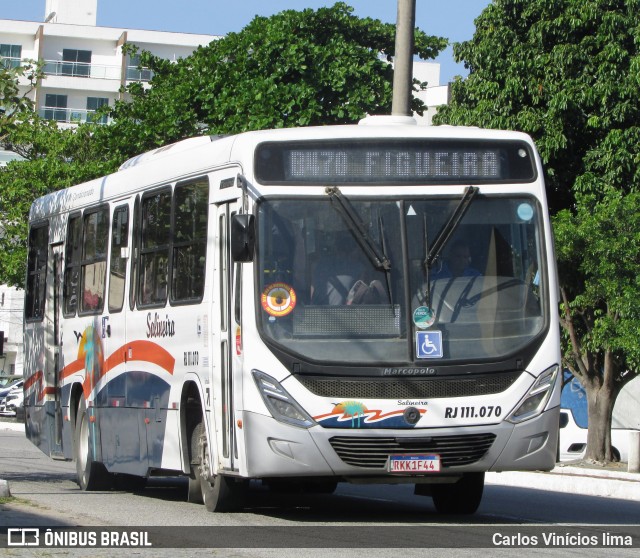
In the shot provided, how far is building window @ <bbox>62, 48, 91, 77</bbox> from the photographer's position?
252 ft

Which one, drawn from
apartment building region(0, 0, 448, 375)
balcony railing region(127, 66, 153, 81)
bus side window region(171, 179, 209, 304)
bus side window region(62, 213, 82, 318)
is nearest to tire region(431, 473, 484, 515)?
bus side window region(171, 179, 209, 304)

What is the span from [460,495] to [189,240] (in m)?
3.48

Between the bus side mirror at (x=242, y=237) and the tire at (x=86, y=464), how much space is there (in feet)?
19.0

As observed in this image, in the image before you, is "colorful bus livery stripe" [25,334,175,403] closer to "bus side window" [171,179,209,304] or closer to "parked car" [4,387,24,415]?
"bus side window" [171,179,209,304]

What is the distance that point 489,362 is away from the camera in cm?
1145

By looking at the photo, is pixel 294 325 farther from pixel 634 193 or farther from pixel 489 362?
pixel 634 193

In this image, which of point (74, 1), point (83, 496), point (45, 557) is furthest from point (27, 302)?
point (74, 1)

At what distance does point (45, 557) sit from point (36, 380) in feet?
32.5

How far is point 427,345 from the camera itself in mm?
11367

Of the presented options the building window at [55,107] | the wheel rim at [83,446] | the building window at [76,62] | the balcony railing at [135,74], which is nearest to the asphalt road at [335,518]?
the wheel rim at [83,446]

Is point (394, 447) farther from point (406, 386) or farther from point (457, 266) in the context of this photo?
point (457, 266)

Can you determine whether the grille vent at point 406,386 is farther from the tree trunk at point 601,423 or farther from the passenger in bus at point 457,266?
the tree trunk at point 601,423

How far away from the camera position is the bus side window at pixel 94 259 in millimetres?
15859

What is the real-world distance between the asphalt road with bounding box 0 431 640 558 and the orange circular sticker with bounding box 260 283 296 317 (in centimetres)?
175
